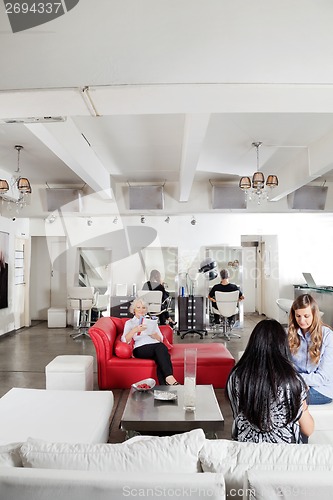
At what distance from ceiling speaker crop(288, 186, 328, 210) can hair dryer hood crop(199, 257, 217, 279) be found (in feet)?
9.36

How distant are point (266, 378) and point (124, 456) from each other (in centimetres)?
84

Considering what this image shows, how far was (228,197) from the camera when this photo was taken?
7.48 metres

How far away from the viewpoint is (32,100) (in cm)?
238

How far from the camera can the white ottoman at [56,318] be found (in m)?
10.1

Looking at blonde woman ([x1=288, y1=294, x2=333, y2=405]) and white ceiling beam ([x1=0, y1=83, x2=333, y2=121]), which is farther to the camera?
blonde woman ([x1=288, y1=294, x2=333, y2=405])

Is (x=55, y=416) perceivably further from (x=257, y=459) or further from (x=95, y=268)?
(x=95, y=268)

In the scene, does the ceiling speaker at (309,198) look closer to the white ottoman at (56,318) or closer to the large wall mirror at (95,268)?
the large wall mirror at (95,268)

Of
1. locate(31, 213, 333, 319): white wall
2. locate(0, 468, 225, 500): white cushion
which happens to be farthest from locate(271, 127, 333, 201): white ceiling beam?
locate(0, 468, 225, 500): white cushion

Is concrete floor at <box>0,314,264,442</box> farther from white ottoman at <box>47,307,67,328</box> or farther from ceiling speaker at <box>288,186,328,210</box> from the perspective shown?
ceiling speaker at <box>288,186,328,210</box>

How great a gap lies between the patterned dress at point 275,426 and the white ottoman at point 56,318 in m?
8.39

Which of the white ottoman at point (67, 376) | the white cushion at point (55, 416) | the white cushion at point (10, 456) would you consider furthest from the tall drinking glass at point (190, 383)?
the white cushion at point (10, 456)

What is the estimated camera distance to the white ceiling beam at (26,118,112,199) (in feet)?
13.5

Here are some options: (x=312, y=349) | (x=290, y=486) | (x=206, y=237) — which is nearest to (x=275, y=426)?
(x=290, y=486)

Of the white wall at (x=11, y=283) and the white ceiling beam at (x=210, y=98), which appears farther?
the white wall at (x=11, y=283)
